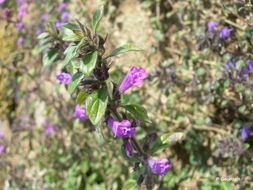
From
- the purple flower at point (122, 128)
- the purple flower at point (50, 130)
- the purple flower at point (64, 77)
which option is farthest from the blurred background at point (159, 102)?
the purple flower at point (122, 128)

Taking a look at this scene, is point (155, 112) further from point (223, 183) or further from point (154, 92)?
point (223, 183)

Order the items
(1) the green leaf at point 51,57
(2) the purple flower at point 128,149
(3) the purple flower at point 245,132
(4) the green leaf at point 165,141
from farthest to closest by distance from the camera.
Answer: (3) the purple flower at point 245,132, (1) the green leaf at point 51,57, (4) the green leaf at point 165,141, (2) the purple flower at point 128,149

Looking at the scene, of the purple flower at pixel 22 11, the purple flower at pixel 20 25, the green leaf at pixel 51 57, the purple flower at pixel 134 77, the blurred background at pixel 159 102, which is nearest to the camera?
the purple flower at pixel 134 77

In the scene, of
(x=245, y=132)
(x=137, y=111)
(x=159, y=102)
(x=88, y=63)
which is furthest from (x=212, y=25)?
(x=88, y=63)

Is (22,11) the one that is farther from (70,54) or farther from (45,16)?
(70,54)

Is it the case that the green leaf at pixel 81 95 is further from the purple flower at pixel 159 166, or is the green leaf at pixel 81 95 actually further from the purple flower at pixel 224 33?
the purple flower at pixel 224 33

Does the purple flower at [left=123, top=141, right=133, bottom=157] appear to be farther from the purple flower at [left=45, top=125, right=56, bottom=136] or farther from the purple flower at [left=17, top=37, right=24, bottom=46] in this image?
the purple flower at [left=17, top=37, right=24, bottom=46]

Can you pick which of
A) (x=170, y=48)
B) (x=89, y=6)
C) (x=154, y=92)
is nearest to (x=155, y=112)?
(x=154, y=92)
